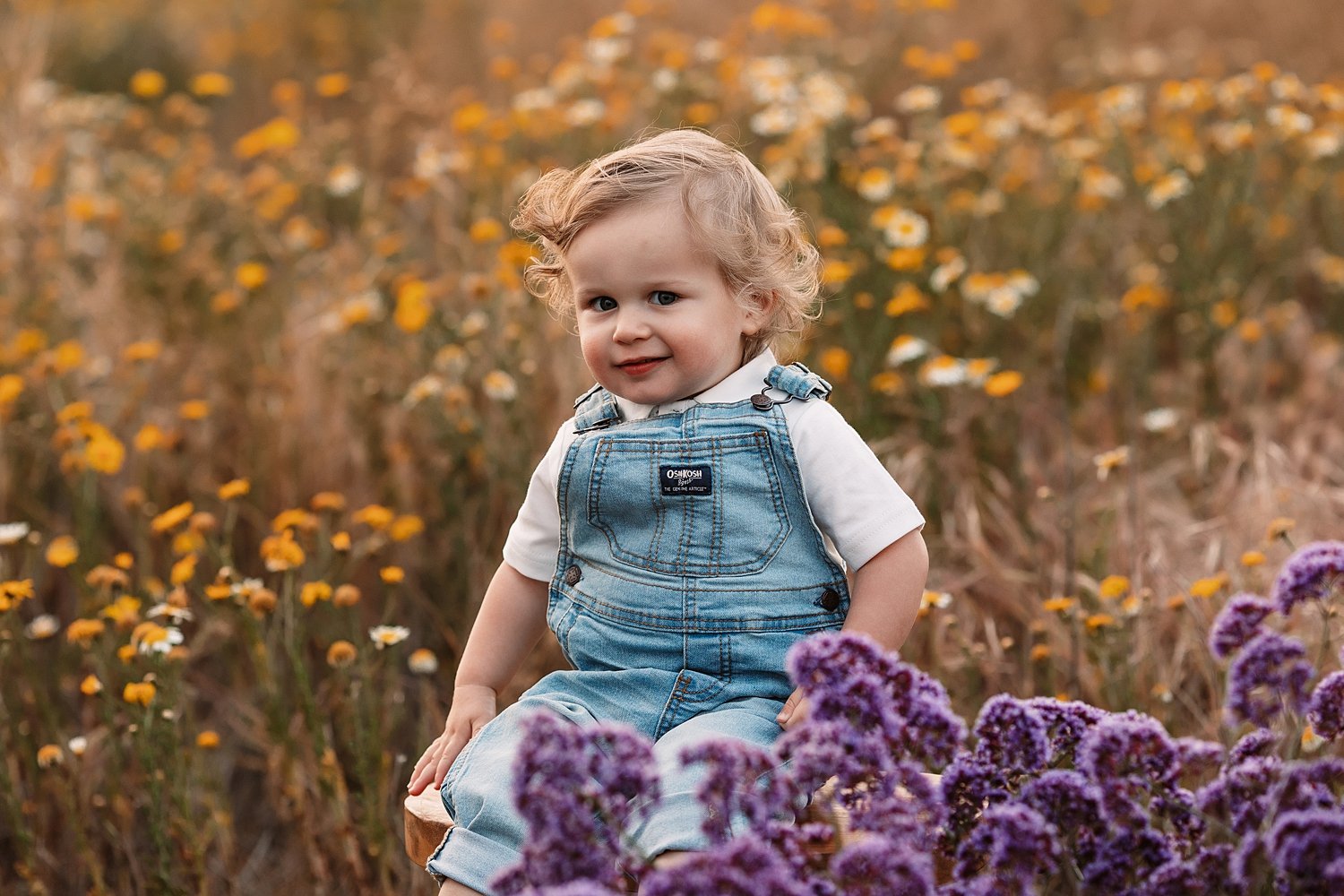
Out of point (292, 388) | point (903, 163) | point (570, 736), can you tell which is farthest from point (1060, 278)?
point (570, 736)

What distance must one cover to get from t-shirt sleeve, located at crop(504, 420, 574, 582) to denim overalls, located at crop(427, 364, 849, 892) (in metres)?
0.06

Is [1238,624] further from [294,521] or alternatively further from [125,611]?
[125,611]

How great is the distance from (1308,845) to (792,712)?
2.12ft

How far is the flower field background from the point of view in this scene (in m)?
2.55

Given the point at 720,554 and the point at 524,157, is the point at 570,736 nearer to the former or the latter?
the point at 720,554

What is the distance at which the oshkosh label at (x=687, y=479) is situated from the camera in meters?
1.88

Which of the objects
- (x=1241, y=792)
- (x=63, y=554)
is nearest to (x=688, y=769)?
(x=1241, y=792)

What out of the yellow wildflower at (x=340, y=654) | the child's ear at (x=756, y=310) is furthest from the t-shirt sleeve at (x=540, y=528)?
the yellow wildflower at (x=340, y=654)

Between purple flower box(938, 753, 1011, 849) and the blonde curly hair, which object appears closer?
purple flower box(938, 753, 1011, 849)

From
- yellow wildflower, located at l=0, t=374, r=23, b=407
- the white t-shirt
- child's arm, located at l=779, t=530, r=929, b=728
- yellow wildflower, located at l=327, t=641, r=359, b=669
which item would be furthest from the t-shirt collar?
yellow wildflower, located at l=0, t=374, r=23, b=407

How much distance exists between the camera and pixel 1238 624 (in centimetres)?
138

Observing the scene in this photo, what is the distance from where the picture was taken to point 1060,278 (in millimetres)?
4156

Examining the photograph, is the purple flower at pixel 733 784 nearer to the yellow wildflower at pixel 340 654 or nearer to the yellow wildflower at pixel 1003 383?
the yellow wildflower at pixel 340 654

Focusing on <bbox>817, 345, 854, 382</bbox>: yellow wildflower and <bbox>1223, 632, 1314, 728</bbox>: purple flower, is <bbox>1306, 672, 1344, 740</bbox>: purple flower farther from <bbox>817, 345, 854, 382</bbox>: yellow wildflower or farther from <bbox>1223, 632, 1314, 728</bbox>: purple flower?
<bbox>817, 345, 854, 382</bbox>: yellow wildflower
